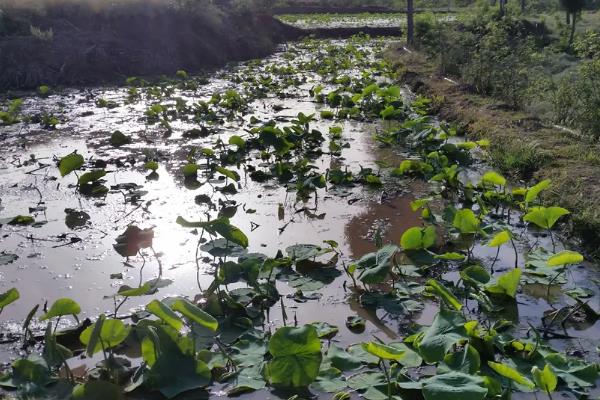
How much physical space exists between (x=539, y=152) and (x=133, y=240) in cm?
390

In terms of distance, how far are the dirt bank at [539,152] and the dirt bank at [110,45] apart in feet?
23.8

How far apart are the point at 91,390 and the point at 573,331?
2.51 m

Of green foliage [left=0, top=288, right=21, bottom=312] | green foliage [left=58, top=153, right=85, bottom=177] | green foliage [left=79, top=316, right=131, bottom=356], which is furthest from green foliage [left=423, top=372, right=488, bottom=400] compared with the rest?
green foliage [left=58, top=153, right=85, bottom=177]

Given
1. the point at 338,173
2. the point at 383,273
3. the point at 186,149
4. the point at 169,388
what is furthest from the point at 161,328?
the point at 186,149

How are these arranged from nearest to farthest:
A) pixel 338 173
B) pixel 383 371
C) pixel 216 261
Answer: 1. pixel 383 371
2. pixel 216 261
3. pixel 338 173

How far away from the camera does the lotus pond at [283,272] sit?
9.10ft

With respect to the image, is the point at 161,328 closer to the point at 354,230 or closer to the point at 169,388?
the point at 169,388

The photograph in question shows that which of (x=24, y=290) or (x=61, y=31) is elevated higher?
(x=61, y=31)

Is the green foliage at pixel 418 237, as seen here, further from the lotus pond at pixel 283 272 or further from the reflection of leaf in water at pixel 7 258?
the reflection of leaf in water at pixel 7 258

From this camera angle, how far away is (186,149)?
24.0 ft

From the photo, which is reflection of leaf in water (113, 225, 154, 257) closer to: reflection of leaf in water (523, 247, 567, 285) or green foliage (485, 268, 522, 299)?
green foliage (485, 268, 522, 299)

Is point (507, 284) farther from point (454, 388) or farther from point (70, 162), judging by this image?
point (70, 162)

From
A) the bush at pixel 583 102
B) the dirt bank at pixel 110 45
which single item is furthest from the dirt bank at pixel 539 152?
the dirt bank at pixel 110 45

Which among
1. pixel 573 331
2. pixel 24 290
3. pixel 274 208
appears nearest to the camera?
pixel 573 331
